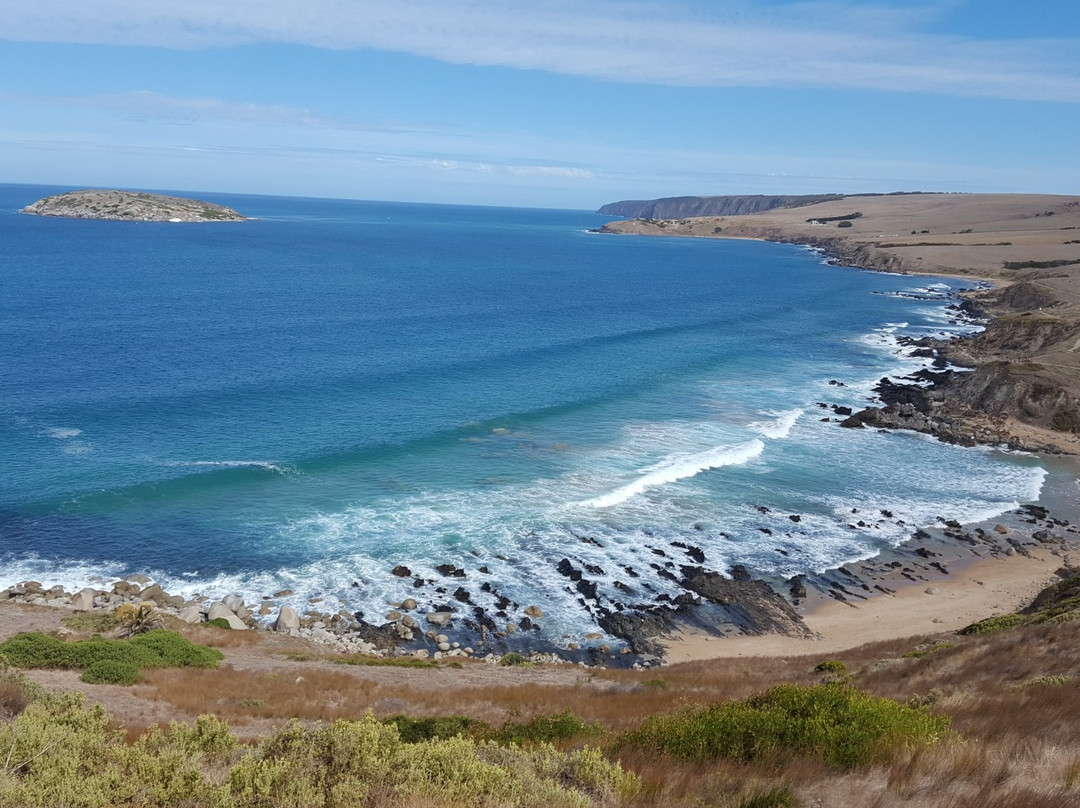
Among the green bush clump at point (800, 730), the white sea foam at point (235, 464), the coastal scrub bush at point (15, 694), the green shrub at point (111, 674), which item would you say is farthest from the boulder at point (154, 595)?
the green bush clump at point (800, 730)

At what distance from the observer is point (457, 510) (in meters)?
39.5

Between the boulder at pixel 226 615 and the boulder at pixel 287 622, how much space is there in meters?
1.25

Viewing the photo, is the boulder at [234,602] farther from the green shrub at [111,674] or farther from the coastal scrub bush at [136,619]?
the green shrub at [111,674]

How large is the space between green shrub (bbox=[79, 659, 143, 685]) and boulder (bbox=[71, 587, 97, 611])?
28.7ft

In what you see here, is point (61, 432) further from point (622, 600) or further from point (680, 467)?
point (680, 467)

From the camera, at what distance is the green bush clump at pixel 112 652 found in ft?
70.7

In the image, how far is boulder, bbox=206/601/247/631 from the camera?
28547 mm

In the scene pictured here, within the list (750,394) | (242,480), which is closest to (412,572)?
(242,480)

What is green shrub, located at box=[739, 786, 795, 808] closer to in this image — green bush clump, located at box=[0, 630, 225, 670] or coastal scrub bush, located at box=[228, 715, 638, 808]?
coastal scrub bush, located at box=[228, 715, 638, 808]

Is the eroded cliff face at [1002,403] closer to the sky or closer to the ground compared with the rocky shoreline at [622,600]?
closer to the sky

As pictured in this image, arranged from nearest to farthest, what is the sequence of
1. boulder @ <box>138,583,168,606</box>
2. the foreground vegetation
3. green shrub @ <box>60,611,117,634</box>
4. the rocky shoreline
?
the foreground vegetation
green shrub @ <box>60,611,117,634</box>
the rocky shoreline
boulder @ <box>138,583,168,606</box>

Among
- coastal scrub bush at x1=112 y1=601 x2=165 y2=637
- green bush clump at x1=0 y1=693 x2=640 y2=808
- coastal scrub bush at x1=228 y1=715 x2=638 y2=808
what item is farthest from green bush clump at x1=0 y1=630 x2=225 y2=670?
coastal scrub bush at x1=228 y1=715 x2=638 y2=808

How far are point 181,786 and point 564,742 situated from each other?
7.08 metres

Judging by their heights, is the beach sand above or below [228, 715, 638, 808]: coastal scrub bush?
below
